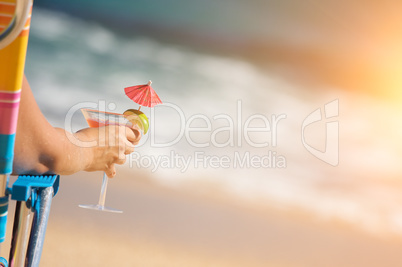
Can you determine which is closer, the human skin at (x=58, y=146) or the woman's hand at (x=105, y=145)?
the human skin at (x=58, y=146)

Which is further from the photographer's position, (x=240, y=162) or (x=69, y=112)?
(x=240, y=162)

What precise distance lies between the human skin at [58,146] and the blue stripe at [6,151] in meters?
0.15

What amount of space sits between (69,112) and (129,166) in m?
0.51

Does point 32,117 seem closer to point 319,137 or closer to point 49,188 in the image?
point 49,188

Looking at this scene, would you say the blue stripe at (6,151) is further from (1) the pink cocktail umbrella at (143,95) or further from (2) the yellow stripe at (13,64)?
(1) the pink cocktail umbrella at (143,95)

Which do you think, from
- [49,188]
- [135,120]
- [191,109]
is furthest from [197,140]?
[49,188]

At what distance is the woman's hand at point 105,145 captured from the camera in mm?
1438

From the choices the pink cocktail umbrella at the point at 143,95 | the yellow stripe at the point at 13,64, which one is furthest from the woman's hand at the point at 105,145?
the yellow stripe at the point at 13,64

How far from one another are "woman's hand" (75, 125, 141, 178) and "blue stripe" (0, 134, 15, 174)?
0.39 m

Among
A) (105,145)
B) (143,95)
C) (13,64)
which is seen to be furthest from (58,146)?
(143,95)

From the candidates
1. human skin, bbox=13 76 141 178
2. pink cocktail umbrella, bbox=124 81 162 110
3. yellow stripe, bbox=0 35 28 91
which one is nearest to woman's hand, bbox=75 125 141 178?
human skin, bbox=13 76 141 178

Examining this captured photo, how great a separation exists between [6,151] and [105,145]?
1.60ft

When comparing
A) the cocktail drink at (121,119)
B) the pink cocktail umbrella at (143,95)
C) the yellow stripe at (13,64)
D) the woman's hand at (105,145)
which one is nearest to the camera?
the yellow stripe at (13,64)

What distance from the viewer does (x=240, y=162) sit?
11.9 feet
